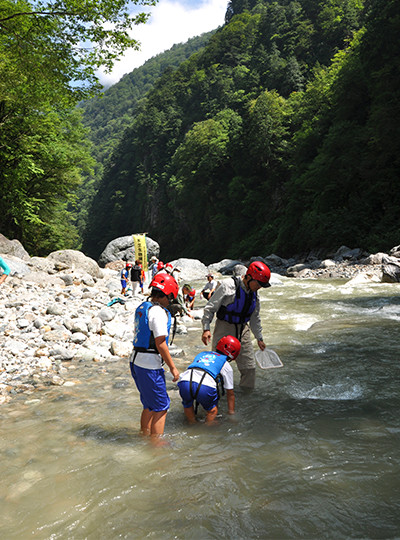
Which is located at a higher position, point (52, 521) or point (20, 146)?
point (20, 146)

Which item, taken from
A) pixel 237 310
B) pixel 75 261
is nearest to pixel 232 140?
pixel 75 261

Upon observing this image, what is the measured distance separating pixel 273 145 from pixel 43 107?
2979 centimetres

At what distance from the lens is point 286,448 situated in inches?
147

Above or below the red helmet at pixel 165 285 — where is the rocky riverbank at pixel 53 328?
below

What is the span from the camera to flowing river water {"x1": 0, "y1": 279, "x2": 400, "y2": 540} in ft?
8.80

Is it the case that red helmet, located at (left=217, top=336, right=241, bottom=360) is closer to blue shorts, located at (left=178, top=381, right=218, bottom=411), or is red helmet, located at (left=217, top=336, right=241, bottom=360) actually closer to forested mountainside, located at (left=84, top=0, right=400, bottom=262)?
blue shorts, located at (left=178, top=381, right=218, bottom=411)

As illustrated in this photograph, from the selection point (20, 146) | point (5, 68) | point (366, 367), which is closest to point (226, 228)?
point (20, 146)

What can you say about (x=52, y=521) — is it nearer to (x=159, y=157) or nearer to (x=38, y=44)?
(x=38, y=44)

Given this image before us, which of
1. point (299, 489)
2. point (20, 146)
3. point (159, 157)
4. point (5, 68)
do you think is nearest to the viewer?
point (299, 489)

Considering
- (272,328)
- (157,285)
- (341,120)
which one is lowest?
(272,328)

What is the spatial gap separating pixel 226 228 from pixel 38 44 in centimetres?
3875

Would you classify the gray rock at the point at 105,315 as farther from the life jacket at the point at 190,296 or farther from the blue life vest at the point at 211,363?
the blue life vest at the point at 211,363

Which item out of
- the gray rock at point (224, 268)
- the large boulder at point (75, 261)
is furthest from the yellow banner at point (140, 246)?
the gray rock at point (224, 268)

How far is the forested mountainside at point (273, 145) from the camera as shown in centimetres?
2798
